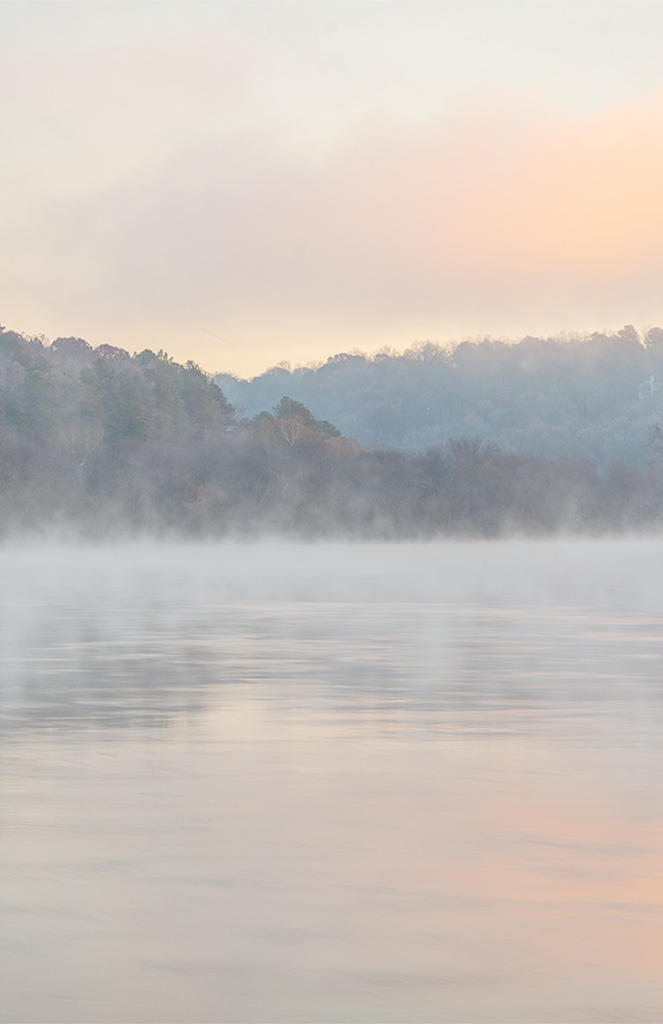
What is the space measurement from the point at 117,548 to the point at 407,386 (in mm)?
92050

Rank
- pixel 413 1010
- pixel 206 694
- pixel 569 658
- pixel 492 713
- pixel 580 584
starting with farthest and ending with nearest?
pixel 580 584 < pixel 569 658 < pixel 206 694 < pixel 492 713 < pixel 413 1010

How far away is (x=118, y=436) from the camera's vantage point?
10912 cm

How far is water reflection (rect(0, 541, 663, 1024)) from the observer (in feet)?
20.0

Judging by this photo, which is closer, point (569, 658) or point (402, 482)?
point (569, 658)

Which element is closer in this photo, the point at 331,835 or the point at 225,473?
the point at 331,835

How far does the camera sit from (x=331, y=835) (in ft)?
29.1

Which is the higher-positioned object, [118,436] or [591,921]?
[118,436]

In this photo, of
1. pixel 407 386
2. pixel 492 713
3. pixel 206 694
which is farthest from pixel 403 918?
pixel 407 386

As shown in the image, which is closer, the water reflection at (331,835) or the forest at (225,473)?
the water reflection at (331,835)

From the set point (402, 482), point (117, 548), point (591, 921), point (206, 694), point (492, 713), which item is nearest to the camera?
point (591, 921)

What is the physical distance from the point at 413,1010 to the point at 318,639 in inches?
703

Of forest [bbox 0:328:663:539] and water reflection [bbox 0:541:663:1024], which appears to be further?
forest [bbox 0:328:663:539]

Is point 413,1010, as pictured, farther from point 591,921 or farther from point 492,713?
point 492,713

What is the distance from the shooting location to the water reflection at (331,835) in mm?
6105
